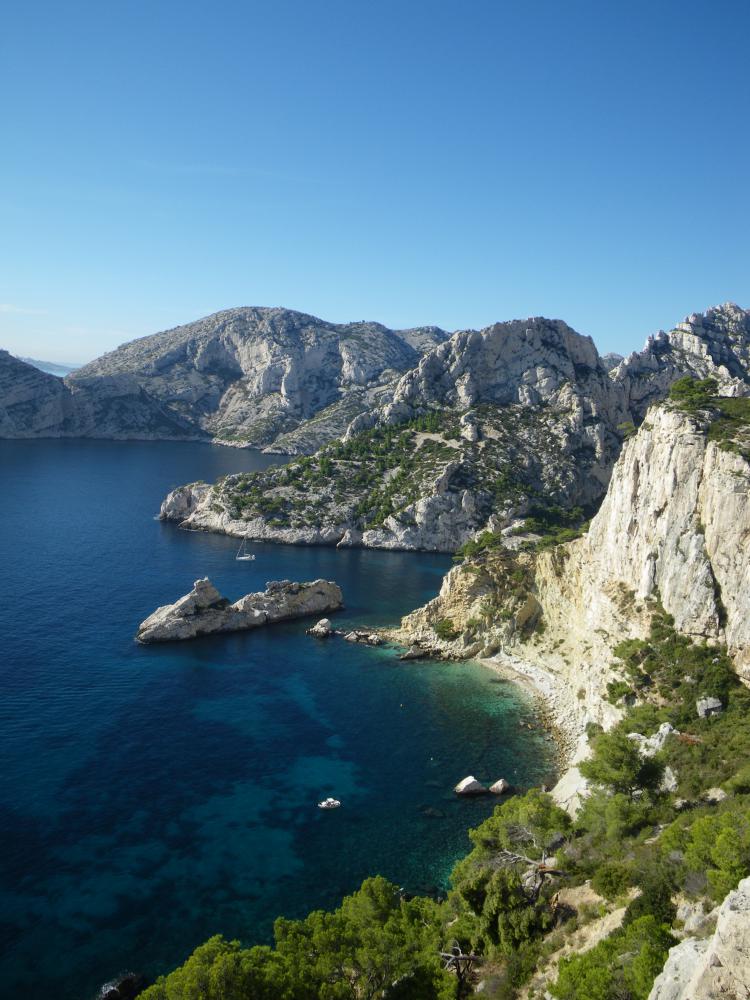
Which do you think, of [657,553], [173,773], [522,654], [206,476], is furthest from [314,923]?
[206,476]

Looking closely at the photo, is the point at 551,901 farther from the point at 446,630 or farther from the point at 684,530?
the point at 446,630

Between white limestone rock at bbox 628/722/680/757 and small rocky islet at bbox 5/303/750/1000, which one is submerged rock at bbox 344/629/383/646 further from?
white limestone rock at bbox 628/722/680/757

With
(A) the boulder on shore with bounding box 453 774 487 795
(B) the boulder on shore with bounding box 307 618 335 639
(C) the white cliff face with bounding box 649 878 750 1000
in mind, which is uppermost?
(C) the white cliff face with bounding box 649 878 750 1000

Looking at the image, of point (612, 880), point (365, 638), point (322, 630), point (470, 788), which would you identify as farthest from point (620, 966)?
point (322, 630)

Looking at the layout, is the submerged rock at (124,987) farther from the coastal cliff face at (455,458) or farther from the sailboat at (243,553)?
the coastal cliff face at (455,458)

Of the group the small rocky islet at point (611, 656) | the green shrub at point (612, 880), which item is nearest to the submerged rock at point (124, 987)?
the small rocky islet at point (611, 656)

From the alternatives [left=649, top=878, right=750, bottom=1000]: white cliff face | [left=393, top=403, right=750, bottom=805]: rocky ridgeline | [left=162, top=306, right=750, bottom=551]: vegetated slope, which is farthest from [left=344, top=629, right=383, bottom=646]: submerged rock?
[left=649, top=878, right=750, bottom=1000]: white cliff face
